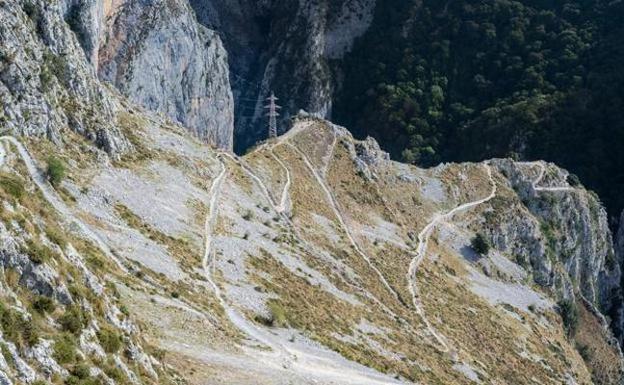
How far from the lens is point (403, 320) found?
268 feet

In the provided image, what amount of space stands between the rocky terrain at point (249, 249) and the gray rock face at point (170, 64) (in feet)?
2.00

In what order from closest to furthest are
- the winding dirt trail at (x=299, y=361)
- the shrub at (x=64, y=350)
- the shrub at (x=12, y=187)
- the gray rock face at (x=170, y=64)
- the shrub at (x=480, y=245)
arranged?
1. the shrub at (x=64, y=350)
2. the shrub at (x=12, y=187)
3. the winding dirt trail at (x=299, y=361)
4. the shrub at (x=480, y=245)
5. the gray rock face at (x=170, y=64)

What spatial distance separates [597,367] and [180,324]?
89.0 metres

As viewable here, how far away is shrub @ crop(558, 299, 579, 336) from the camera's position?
117625 mm

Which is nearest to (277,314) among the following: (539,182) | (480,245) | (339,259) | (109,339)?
(109,339)

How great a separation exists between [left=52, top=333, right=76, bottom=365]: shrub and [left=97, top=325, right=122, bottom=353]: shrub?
233cm

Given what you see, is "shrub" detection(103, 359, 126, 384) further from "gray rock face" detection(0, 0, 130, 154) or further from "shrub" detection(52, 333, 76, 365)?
"gray rock face" detection(0, 0, 130, 154)

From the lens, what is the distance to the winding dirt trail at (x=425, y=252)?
8419 cm

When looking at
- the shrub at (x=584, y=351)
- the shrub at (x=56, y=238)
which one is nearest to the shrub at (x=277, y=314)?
the shrub at (x=56, y=238)

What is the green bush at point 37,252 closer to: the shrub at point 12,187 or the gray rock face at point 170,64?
the shrub at point 12,187

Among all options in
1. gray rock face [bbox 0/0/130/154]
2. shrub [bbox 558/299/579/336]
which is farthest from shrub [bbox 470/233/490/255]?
gray rock face [bbox 0/0/130/154]

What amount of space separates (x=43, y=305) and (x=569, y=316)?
327 feet

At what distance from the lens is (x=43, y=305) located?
105 ft

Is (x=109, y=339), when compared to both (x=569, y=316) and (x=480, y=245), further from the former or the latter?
(x=569, y=316)
